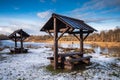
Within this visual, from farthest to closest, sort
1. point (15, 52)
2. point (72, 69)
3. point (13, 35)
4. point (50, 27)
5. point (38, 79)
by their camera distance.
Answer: point (13, 35), point (15, 52), point (50, 27), point (72, 69), point (38, 79)

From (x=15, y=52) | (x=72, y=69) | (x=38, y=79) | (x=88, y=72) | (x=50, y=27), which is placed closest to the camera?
(x=38, y=79)

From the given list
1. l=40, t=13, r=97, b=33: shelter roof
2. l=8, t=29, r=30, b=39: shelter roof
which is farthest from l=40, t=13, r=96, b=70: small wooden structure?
l=8, t=29, r=30, b=39: shelter roof

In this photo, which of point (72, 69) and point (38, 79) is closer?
point (38, 79)

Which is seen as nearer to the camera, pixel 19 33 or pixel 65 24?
pixel 65 24

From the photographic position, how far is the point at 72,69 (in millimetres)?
12109

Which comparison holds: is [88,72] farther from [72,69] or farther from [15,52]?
[15,52]

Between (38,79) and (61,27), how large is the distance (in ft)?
19.0

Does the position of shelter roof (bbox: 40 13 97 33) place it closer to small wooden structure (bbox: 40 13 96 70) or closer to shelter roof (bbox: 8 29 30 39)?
small wooden structure (bbox: 40 13 96 70)

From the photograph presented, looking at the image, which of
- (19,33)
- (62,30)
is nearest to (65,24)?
(62,30)

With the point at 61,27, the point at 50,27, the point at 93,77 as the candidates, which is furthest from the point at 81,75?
the point at 50,27

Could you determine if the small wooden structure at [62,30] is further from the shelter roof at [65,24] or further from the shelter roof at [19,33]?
the shelter roof at [19,33]

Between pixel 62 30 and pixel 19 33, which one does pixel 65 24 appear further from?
pixel 19 33

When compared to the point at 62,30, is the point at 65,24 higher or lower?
higher

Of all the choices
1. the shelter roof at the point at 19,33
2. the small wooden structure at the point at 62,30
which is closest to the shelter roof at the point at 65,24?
the small wooden structure at the point at 62,30
